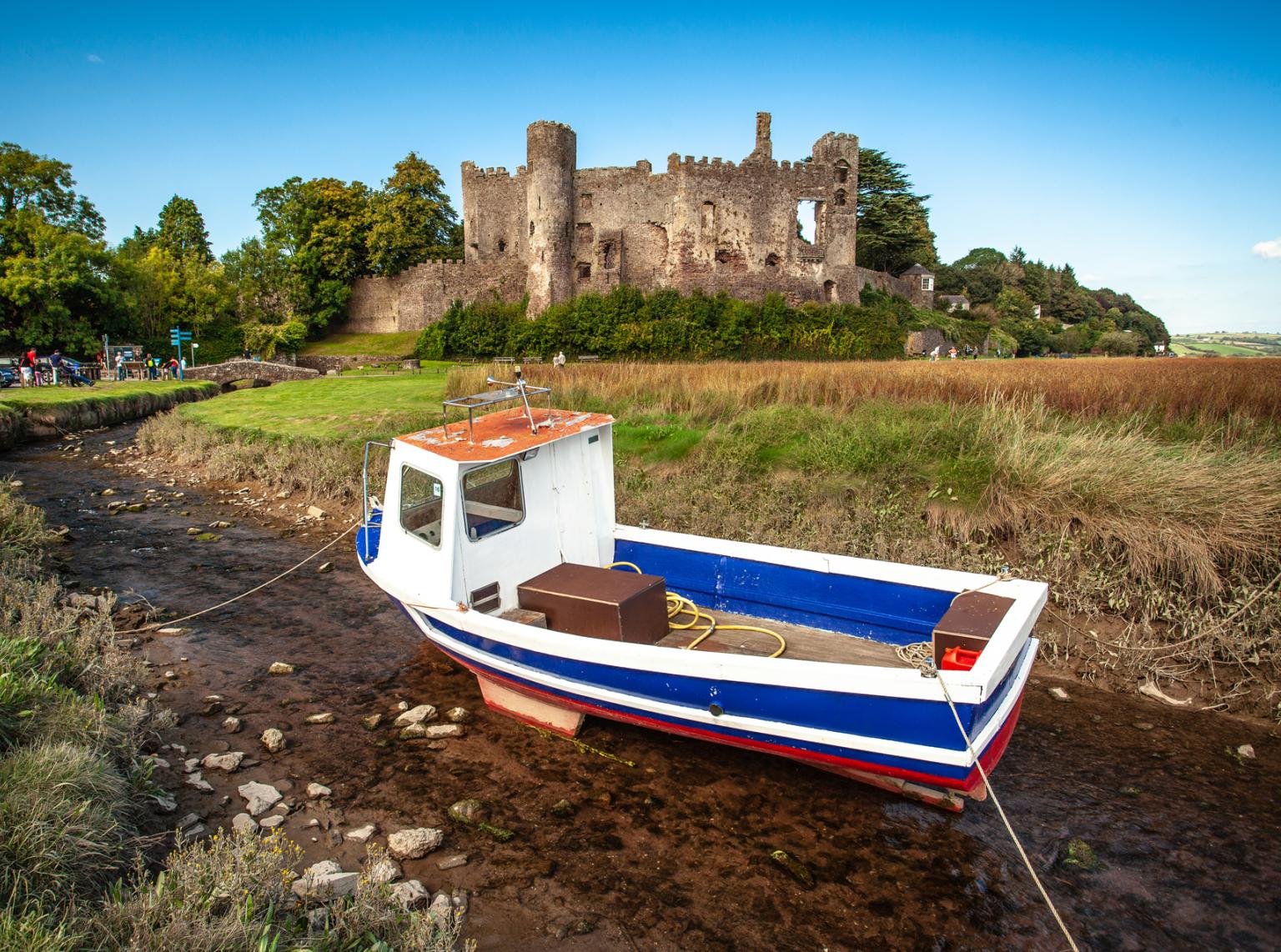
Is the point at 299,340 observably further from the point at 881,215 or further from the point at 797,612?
the point at 797,612

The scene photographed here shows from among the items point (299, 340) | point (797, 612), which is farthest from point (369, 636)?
point (299, 340)

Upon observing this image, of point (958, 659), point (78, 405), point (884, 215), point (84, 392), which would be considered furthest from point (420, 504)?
point (884, 215)

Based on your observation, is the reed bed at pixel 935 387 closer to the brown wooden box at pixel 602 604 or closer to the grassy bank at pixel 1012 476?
the grassy bank at pixel 1012 476

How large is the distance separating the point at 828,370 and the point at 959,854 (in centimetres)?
1248

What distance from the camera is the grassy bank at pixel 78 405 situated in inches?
859

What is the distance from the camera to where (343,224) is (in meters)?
47.0

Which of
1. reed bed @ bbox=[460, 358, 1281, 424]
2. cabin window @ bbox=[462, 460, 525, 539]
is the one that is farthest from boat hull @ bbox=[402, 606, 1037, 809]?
reed bed @ bbox=[460, 358, 1281, 424]

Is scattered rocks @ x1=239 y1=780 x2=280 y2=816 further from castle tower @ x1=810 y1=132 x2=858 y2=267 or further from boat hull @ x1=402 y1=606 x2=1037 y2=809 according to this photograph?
castle tower @ x1=810 y1=132 x2=858 y2=267

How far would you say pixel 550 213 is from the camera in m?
40.0

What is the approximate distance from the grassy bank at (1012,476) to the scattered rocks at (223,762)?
6.36 meters

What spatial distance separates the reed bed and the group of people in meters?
20.7

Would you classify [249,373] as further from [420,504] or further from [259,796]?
[259,796]

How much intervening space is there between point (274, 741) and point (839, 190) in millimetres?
42900

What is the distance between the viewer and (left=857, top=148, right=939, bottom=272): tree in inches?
2039
